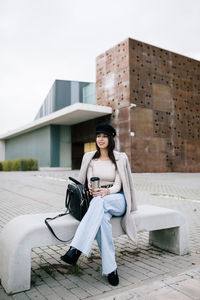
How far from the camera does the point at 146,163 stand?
74.1 ft

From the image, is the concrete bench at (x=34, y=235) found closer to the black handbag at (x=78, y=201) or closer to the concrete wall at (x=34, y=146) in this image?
the black handbag at (x=78, y=201)

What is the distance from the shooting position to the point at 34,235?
2600 mm

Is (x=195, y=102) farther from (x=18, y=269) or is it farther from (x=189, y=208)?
(x=18, y=269)

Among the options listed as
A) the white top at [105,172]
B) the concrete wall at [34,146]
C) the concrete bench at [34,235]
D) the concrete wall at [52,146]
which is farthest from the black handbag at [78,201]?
the concrete wall at [34,146]

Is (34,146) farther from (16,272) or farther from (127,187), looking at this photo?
(16,272)

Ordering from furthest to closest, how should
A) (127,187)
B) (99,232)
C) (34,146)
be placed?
(34,146) → (127,187) → (99,232)

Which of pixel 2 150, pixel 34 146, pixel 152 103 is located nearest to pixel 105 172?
pixel 152 103

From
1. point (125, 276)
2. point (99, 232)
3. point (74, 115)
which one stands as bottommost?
point (125, 276)

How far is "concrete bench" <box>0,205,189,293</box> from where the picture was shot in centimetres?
247

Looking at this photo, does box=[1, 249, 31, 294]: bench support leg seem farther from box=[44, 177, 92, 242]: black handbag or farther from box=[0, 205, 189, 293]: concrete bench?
box=[44, 177, 92, 242]: black handbag

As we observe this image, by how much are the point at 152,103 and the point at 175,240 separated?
2055 centimetres

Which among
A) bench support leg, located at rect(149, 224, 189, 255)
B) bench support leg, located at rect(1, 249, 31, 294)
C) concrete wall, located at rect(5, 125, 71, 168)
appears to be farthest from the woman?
concrete wall, located at rect(5, 125, 71, 168)

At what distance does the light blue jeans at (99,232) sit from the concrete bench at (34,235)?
0.53 feet

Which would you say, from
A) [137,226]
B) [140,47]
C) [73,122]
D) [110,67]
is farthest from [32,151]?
[137,226]
